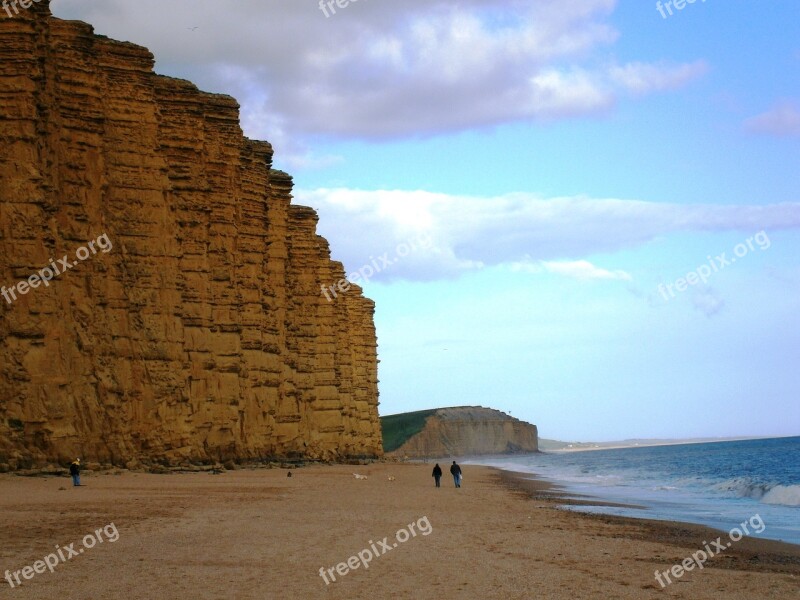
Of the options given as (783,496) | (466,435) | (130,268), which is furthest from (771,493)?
(466,435)

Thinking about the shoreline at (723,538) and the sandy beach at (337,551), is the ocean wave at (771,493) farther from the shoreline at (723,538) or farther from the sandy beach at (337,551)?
the sandy beach at (337,551)

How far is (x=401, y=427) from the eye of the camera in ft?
→ 516

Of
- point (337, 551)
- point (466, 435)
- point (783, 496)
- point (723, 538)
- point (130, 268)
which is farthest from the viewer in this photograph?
point (466, 435)

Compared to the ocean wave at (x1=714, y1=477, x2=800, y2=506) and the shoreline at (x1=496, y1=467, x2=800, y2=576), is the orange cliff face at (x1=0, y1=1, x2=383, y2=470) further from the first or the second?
the ocean wave at (x1=714, y1=477, x2=800, y2=506)

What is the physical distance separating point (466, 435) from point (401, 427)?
11.4 meters

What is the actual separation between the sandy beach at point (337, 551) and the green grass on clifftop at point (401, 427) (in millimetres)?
129789

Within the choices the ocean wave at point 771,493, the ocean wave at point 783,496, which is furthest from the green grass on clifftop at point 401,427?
the ocean wave at point 783,496

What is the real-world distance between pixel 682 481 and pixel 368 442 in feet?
111

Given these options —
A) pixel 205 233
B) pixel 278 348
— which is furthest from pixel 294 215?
pixel 205 233

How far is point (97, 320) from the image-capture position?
28938 mm

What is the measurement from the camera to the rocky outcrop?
151 metres

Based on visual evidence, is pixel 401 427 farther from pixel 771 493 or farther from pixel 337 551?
pixel 337 551

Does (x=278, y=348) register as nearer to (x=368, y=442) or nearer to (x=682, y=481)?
(x=682, y=481)

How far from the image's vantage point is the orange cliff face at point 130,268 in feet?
83.8
